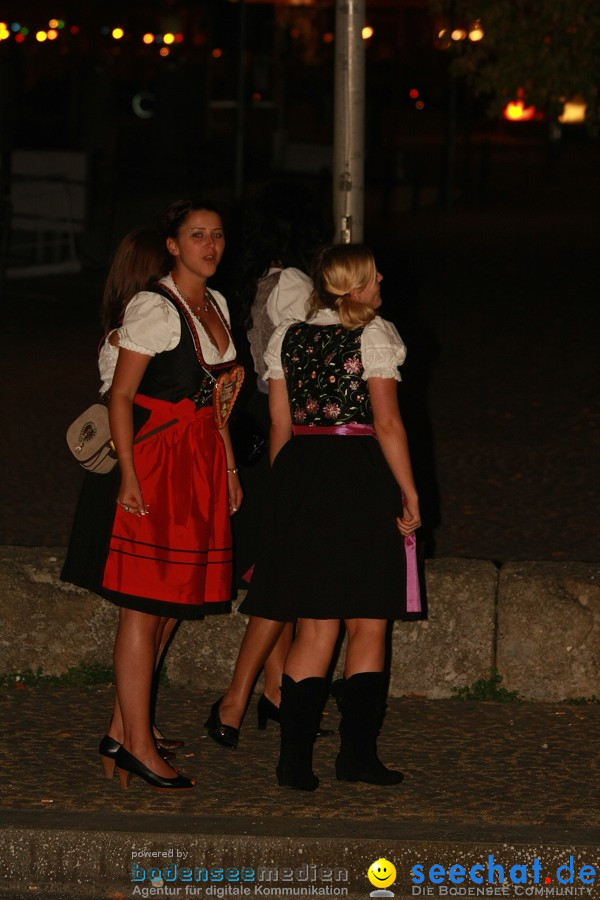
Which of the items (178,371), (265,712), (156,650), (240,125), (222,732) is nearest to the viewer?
(178,371)

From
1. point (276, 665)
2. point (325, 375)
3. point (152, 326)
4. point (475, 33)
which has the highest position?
point (475, 33)

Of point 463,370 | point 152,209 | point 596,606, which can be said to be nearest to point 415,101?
→ point 152,209

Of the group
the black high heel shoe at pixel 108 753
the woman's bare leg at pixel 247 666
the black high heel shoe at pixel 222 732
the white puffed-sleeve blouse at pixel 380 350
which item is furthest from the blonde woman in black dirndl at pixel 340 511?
the black high heel shoe at pixel 108 753

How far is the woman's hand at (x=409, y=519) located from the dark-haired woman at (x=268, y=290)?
673mm

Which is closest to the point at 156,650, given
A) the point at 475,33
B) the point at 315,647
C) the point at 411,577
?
the point at 315,647

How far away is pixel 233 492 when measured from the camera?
5.11 meters

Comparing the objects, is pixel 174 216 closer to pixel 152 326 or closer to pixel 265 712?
pixel 152 326

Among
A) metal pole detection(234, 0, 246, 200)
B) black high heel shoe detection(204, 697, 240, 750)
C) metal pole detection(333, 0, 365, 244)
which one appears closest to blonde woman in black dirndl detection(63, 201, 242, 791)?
black high heel shoe detection(204, 697, 240, 750)

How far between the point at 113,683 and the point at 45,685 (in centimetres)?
26

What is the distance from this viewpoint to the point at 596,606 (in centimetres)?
572

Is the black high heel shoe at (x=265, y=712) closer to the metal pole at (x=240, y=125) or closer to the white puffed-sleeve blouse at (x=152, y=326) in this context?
the white puffed-sleeve blouse at (x=152, y=326)

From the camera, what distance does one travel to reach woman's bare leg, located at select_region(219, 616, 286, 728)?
5234mm

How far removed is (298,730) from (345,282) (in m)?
1.41

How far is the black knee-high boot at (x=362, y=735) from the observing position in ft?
16.1
